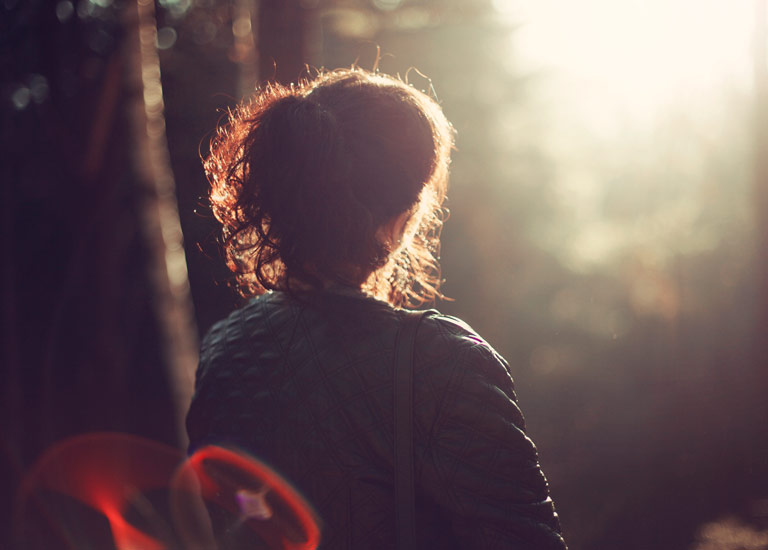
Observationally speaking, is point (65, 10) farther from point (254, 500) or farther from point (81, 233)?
point (254, 500)

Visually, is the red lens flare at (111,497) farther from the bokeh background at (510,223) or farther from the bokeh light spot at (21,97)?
the bokeh light spot at (21,97)

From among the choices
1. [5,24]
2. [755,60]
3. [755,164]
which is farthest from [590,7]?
[5,24]

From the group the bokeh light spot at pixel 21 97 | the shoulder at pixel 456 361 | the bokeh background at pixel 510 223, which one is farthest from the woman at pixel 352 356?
the bokeh light spot at pixel 21 97

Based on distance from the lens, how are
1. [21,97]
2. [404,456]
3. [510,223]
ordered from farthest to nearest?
[510,223], [21,97], [404,456]

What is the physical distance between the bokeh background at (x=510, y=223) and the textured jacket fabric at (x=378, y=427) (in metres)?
0.77

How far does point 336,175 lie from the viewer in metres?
1.17

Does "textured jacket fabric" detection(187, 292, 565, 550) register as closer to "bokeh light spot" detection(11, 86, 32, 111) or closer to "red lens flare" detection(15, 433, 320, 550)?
"red lens flare" detection(15, 433, 320, 550)

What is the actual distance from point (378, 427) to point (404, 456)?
71 mm

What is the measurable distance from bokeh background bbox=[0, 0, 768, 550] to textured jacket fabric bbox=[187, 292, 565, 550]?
0.77m

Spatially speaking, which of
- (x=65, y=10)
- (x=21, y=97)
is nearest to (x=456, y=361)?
(x=65, y=10)

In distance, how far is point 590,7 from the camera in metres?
3.29

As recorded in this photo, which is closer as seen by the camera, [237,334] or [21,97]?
[237,334]

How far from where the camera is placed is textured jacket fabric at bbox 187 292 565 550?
3.42ft

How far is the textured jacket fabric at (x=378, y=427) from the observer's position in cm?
104
